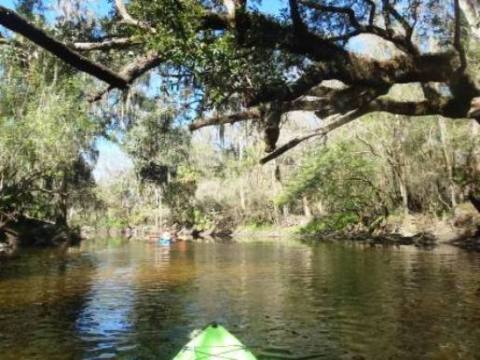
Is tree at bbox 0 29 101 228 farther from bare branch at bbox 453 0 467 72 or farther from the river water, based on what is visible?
bare branch at bbox 453 0 467 72

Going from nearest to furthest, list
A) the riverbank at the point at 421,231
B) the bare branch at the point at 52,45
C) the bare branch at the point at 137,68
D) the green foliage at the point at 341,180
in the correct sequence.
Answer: the bare branch at the point at 52,45, the bare branch at the point at 137,68, the riverbank at the point at 421,231, the green foliage at the point at 341,180

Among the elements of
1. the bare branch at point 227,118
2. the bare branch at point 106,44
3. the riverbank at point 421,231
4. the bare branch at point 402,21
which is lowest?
the riverbank at point 421,231

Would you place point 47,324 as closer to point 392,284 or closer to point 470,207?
point 392,284

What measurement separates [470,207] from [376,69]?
28007 mm

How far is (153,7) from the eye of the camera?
28.3ft

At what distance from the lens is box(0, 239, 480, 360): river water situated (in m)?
9.78

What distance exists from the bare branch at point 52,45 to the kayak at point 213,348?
3.42 m

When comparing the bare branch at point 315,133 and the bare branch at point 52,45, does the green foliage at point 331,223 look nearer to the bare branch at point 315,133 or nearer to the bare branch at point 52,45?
the bare branch at point 315,133

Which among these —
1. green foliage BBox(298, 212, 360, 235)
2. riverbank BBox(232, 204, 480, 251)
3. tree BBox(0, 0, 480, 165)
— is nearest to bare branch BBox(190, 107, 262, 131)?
tree BBox(0, 0, 480, 165)

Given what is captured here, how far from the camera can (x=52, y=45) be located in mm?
4402

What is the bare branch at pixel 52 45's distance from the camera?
3920 millimetres

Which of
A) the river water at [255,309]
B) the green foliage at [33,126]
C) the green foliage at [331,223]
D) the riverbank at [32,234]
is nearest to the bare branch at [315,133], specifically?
the river water at [255,309]

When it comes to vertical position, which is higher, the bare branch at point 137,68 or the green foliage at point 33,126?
the green foliage at point 33,126

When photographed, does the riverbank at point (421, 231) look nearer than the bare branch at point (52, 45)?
No
